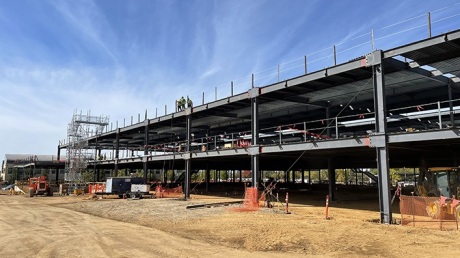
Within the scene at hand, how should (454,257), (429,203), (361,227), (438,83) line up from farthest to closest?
(438,83)
(429,203)
(361,227)
(454,257)

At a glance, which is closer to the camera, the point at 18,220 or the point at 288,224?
the point at 288,224

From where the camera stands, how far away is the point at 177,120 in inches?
1476

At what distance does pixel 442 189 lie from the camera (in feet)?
60.3

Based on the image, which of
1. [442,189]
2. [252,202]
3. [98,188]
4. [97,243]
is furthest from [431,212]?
[98,188]

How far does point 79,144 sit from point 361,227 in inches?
1795

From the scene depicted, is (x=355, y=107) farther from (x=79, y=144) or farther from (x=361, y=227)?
(x=79, y=144)

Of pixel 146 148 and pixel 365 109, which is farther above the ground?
pixel 365 109

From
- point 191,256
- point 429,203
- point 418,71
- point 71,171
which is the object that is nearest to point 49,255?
point 191,256

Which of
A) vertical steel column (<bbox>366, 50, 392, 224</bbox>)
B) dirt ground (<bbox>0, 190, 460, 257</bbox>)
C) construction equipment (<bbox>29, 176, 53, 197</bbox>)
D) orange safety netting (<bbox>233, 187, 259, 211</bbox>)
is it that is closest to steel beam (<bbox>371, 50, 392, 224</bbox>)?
vertical steel column (<bbox>366, 50, 392, 224</bbox>)

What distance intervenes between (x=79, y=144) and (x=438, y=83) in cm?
4585

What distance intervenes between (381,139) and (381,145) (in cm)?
29

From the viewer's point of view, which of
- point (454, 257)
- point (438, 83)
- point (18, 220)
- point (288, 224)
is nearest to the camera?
point (454, 257)

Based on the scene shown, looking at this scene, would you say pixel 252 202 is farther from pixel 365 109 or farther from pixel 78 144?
pixel 78 144

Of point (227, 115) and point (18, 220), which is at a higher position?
point (227, 115)
